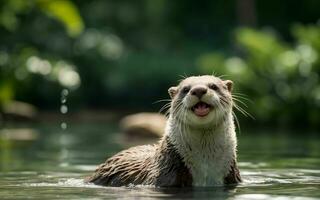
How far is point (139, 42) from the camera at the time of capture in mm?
35812

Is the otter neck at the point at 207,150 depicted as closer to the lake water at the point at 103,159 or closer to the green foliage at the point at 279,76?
the lake water at the point at 103,159

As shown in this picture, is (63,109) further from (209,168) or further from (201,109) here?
(201,109)

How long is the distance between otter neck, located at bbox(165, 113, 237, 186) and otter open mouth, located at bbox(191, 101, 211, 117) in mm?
237

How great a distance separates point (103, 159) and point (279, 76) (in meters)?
11.5

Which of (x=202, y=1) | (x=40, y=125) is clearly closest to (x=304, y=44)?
(x=40, y=125)

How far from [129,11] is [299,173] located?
26715mm

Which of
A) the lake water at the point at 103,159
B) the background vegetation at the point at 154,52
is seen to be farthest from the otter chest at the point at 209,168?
the background vegetation at the point at 154,52

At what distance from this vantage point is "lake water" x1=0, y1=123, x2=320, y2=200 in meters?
7.66

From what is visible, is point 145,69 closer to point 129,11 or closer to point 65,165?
point 129,11

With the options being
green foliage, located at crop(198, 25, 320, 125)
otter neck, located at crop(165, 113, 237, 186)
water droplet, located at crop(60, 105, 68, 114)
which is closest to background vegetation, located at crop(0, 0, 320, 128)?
green foliage, located at crop(198, 25, 320, 125)

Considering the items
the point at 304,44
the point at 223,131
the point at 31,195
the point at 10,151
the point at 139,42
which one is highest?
the point at 139,42

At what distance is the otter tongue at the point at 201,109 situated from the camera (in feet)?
26.0

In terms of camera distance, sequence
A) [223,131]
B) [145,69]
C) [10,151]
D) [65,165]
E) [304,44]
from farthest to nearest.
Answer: [145,69]
[304,44]
[10,151]
[65,165]
[223,131]

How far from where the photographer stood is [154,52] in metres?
34.7
